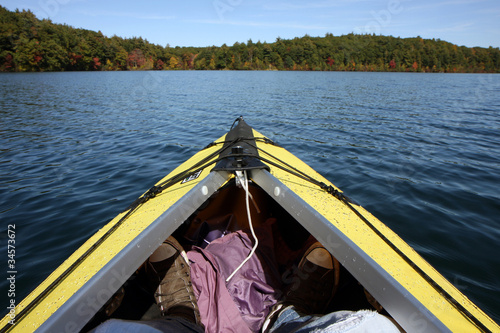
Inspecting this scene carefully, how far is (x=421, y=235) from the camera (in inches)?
151

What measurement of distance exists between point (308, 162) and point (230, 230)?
4.29 meters

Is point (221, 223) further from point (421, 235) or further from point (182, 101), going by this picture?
point (182, 101)

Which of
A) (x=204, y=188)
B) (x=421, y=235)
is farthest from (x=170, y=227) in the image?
(x=421, y=235)

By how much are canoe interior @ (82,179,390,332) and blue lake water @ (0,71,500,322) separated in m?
1.62

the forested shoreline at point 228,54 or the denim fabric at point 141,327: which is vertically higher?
the forested shoreline at point 228,54

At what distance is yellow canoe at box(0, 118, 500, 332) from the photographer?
131 centimetres

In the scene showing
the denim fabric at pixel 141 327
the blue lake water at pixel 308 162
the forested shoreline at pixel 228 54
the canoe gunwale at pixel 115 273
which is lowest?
the blue lake water at pixel 308 162

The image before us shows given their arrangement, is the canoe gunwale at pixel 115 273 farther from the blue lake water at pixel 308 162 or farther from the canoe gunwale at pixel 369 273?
the blue lake water at pixel 308 162

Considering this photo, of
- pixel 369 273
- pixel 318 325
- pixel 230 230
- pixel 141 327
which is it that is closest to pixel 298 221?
pixel 369 273

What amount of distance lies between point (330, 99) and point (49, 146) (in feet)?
49.6

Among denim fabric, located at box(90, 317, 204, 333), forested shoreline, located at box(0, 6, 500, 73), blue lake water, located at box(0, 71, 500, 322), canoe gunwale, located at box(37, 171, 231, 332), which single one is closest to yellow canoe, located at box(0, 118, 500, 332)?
Result: canoe gunwale, located at box(37, 171, 231, 332)

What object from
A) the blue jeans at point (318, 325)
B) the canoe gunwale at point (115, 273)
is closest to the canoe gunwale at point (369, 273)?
the blue jeans at point (318, 325)

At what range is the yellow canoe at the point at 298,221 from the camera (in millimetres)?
1313

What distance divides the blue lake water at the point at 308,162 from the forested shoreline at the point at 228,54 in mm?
54532
